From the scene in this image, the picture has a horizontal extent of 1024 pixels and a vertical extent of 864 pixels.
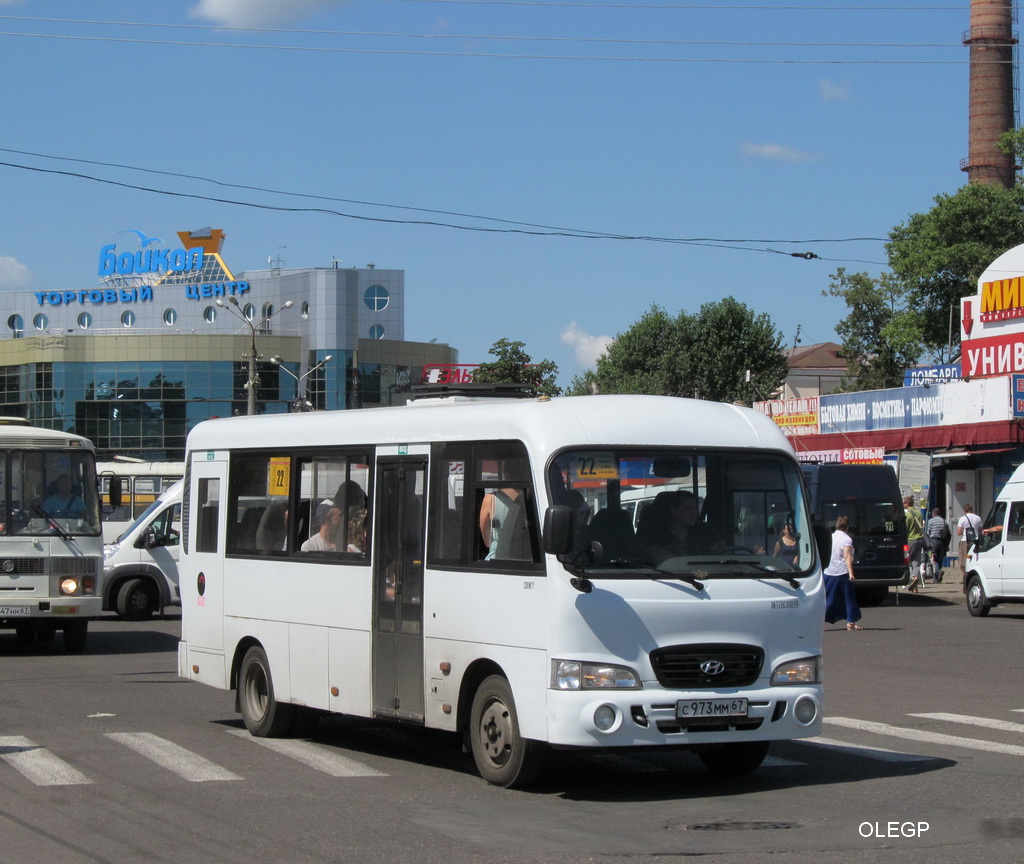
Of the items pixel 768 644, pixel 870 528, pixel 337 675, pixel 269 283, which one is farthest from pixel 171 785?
pixel 269 283

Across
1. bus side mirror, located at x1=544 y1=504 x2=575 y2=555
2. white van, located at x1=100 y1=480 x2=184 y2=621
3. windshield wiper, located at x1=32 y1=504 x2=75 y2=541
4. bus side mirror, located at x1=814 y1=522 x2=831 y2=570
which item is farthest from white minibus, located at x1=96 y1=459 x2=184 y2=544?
bus side mirror, located at x1=544 y1=504 x2=575 y2=555

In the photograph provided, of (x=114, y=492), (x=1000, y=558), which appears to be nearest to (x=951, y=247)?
(x=1000, y=558)

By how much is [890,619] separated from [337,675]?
16669 mm

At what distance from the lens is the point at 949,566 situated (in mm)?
37625

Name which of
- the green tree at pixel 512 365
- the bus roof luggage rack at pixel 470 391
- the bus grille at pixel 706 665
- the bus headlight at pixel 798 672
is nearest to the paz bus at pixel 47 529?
the bus roof luggage rack at pixel 470 391

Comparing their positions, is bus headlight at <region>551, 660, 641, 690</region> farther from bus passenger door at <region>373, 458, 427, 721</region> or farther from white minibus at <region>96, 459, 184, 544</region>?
white minibus at <region>96, 459, 184, 544</region>

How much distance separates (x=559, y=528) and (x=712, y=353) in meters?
74.7

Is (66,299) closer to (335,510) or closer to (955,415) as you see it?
(955,415)

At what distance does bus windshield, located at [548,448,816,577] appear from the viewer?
8.89 metres

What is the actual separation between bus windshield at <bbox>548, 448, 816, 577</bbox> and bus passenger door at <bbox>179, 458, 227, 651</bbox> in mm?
4454

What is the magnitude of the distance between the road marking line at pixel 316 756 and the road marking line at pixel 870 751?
3.26 meters

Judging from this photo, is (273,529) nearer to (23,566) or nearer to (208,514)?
(208,514)

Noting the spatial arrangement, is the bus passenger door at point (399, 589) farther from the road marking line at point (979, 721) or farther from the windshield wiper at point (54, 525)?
the windshield wiper at point (54, 525)

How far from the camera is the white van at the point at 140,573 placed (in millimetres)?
25766
